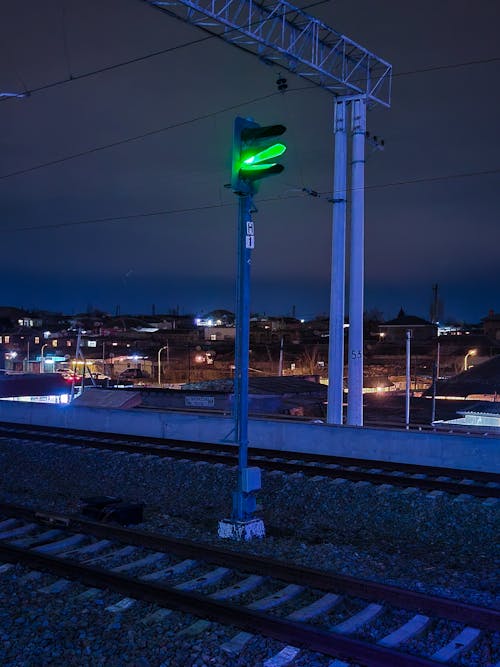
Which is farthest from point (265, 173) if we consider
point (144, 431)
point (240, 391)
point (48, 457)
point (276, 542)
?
point (144, 431)

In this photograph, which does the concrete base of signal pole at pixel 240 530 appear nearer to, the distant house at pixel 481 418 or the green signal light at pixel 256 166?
the green signal light at pixel 256 166

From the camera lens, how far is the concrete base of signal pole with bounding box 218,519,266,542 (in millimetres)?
7750

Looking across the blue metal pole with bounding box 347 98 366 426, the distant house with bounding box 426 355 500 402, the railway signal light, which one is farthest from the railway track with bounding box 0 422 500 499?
the distant house with bounding box 426 355 500 402

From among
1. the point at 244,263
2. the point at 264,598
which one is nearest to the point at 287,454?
the point at 244,263

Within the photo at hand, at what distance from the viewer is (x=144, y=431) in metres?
16.2

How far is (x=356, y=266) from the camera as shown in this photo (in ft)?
49.9

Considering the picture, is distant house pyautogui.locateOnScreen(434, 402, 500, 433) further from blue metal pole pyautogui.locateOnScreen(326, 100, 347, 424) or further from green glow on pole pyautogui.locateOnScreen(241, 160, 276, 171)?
green glow on pole pyautogui.locateOnScreen(241, 160, 276, 171)

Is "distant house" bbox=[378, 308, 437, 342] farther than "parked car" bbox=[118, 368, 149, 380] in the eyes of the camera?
Yes

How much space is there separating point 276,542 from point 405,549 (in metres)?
1.47

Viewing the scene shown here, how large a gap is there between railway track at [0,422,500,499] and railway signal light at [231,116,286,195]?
5068 mm

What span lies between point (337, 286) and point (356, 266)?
2.29ft

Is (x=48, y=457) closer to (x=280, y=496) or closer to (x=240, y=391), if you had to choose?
(x=280, y=496)

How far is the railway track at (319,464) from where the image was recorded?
998cm

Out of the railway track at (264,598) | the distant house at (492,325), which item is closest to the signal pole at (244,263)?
the railway track at (264,598)
